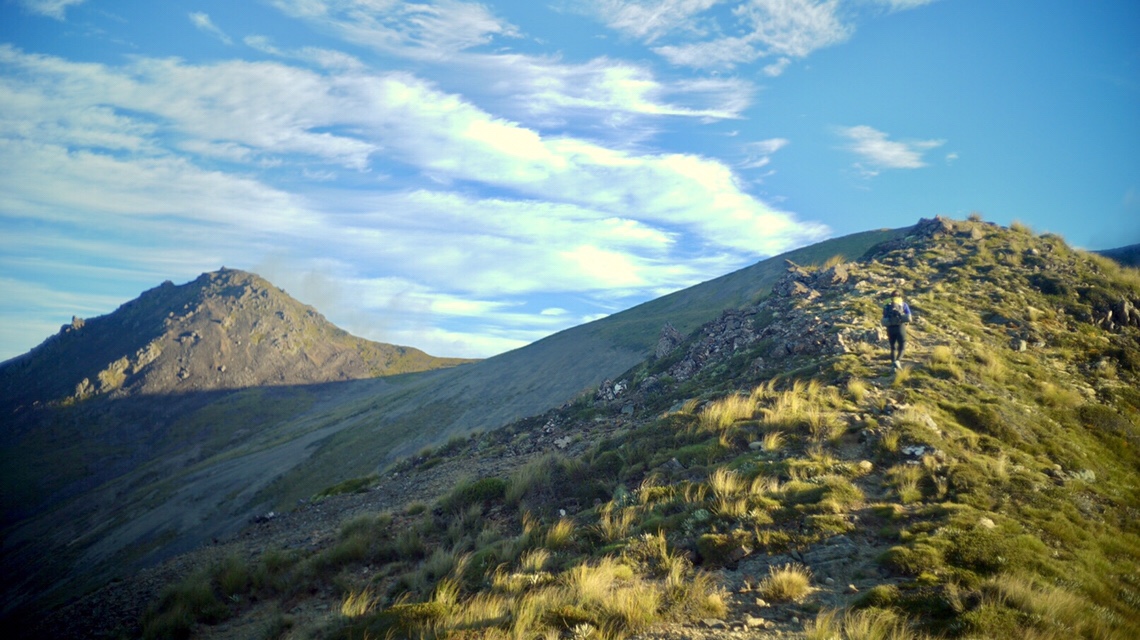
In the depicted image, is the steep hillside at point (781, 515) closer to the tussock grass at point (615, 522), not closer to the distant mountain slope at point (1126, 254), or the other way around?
the tussock grass at point (615, 522)

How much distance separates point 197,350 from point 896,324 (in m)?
167

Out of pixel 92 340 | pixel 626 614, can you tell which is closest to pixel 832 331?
pixel 626 614

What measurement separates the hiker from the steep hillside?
0.66m

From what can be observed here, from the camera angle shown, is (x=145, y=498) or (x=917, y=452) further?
(x=145, y=498)

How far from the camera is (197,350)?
141750mm

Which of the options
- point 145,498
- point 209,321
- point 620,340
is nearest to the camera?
point 620,340

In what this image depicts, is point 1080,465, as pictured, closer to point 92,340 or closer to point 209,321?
point 209,321

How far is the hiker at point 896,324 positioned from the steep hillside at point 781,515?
665mm

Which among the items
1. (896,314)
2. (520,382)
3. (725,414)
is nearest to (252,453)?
(520,382)

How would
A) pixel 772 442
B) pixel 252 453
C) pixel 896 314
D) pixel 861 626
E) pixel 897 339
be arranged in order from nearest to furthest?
pixel 861 626 < pixel 772 442 < pixel 896 314 < pixel 897 339 < pixel 252 453

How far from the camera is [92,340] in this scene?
154250 millimetres

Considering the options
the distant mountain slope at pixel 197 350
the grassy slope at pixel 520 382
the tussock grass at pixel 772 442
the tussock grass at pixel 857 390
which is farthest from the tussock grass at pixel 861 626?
the distant mountain slope at pixel 197 350

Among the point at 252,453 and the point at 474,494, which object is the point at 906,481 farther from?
the point at 252,453

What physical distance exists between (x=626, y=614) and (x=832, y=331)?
1379 cm
